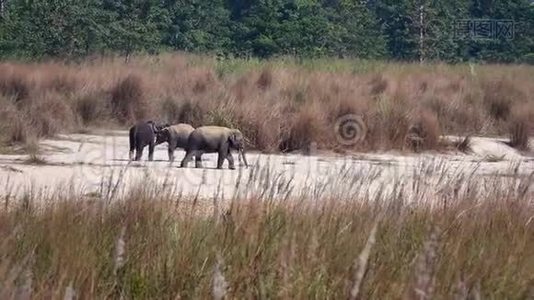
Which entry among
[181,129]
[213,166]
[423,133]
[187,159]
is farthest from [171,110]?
[187,159]

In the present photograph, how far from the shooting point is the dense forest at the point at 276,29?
24.8m

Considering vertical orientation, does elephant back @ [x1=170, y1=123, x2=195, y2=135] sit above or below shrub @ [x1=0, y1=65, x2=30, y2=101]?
below

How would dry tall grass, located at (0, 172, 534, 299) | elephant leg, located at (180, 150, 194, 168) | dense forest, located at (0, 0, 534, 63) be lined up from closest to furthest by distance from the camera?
dry tall grass, located at (0, 172, 534, 299) → elephant leg, located at (180, 150, 194, 168) → dense forest, located at (0, 0, 534, 63)

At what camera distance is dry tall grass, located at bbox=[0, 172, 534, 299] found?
143 inches

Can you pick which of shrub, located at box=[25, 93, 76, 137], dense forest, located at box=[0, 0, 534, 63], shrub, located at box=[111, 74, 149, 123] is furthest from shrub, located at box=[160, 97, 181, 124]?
dense forest, located at box=[0, 0, 534, 63]

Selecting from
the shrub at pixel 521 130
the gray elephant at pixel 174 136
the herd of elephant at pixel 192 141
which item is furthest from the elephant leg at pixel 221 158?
the shrub at pixel 521 130

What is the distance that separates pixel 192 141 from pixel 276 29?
24394 millimetres

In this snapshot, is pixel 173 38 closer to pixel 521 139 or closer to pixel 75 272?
pixel 521 139

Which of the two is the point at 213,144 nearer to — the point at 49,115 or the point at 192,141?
the point at 192,141

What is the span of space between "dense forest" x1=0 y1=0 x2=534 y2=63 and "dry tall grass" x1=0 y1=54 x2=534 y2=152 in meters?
4.98

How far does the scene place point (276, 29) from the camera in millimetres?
34781

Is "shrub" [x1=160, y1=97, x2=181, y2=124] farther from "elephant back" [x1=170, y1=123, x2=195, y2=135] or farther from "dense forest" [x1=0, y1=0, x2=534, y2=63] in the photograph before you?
"dense forest" [x1=0, y1=0, x2=534, y2=63]

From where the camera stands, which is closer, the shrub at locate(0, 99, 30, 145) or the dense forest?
the shrub at locate(0, 99, 30, 145)

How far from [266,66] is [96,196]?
1496 cm
